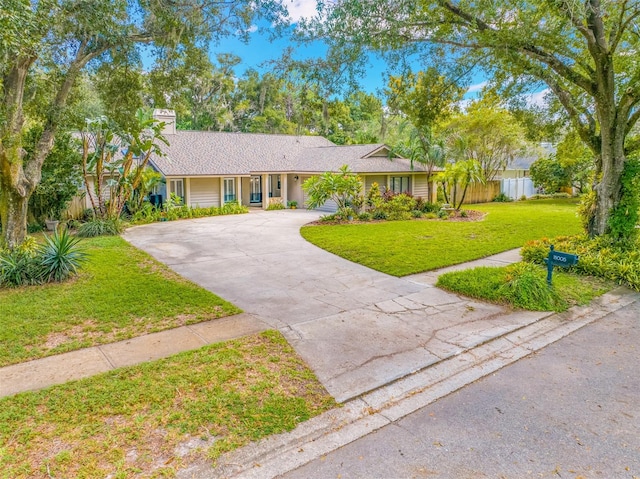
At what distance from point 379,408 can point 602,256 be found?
7.80 m

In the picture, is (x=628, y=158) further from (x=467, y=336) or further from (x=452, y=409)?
(x=452, y=409)

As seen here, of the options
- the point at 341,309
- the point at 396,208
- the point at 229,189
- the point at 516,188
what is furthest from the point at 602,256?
the point at 516,188

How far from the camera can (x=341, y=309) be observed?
289 inches

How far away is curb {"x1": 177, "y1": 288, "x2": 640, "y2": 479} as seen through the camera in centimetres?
349

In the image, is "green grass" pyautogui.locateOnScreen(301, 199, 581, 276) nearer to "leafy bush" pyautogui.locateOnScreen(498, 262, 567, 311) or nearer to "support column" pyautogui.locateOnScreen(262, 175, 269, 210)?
"leafy bush" pyautogui.locateOnScreen(498, 262, 567, 311)

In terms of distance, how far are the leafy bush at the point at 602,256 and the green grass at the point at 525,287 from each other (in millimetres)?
265

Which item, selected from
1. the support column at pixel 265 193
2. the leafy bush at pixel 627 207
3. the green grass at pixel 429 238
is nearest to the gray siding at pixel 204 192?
the support column at pixel 265 193

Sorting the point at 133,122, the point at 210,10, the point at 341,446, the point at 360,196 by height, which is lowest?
the point at 341,446

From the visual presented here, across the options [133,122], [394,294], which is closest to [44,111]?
[133,122]

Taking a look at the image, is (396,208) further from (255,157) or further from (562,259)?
(562,259)

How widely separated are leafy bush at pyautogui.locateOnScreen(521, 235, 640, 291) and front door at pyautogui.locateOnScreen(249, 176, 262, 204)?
17895 millimetres

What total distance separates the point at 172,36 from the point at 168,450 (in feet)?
26.2

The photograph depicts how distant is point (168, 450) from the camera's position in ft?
11.8

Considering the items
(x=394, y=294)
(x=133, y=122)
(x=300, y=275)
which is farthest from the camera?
(x=133, y=122)
